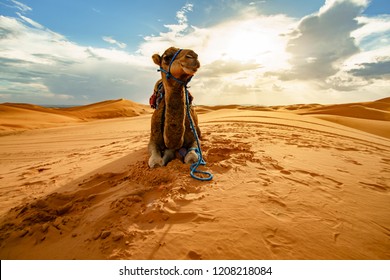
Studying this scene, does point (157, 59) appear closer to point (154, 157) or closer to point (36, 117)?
point (154, 157)

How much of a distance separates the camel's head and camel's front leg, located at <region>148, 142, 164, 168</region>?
1429 millimetres

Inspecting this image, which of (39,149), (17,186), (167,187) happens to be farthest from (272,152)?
(39,149)

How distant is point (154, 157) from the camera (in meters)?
3.57

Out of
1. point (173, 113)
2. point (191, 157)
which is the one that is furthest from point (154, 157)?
point (173, 113)

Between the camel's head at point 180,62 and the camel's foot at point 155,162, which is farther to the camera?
the camel's foot at point 155,162

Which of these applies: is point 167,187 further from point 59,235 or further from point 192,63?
point 192,63

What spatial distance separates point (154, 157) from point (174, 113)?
0.89 metres

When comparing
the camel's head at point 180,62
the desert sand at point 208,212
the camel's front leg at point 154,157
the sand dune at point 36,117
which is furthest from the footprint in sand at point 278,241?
the sand dune at point 36,117

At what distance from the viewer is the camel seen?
9.12 ft

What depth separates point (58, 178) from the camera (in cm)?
391

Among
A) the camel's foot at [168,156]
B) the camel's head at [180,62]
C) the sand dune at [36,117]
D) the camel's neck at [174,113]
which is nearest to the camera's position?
the camel's head at [180,62]

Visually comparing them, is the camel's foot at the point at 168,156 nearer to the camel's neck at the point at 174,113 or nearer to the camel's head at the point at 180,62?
the camel's neck at the point at 174,113

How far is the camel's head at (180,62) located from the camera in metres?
2.53

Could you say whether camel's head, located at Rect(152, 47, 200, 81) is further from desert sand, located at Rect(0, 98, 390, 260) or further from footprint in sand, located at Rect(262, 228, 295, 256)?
footprint in sand, located at Rect(262, 228, 295, 256)
